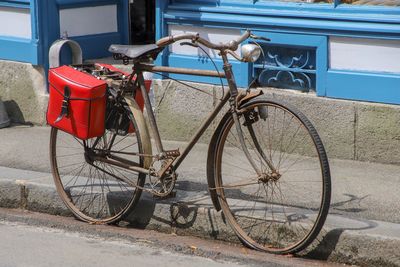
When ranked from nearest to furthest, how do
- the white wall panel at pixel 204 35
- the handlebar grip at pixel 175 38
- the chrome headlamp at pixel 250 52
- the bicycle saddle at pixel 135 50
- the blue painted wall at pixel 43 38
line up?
the chrome headlamp at pixel 250 52
the handlebar grip at pixel 175 38
the bicycle saddle at pixel 135 50
the white wall panel at pixel 204 35
the blue painted wall at pixel 43 38

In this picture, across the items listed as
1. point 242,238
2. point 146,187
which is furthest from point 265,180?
point 146,187

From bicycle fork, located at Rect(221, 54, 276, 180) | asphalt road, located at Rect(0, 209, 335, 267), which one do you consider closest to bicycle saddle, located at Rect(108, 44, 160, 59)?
bicycle fork, located at Rect(221, 54, 276, 180)

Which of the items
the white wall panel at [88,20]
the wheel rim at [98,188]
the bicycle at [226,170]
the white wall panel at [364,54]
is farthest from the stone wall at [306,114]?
the wheel rim at [98,188]

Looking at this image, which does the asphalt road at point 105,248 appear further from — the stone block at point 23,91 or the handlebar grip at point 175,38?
the stone block at point 23,91

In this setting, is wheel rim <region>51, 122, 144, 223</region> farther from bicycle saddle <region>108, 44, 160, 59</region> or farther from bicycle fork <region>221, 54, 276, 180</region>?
bicycle fork <region>221, 54, 276, 180</region>

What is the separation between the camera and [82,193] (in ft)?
21.7

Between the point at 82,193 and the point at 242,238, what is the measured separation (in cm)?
140

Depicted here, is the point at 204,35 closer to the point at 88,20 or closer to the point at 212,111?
the point at 88,20

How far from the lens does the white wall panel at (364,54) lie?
7.04m

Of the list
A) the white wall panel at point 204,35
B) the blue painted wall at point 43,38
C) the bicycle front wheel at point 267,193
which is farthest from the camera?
the blue painted wall at point 43,38

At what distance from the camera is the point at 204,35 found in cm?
794

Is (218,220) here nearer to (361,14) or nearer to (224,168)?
(224,168)

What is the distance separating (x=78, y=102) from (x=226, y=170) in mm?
1412

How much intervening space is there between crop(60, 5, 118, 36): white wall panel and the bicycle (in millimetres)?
2206
